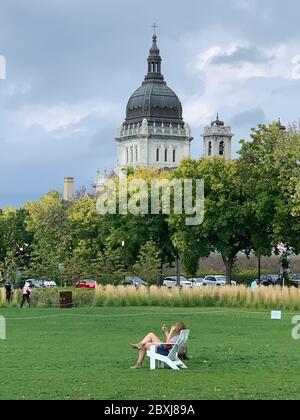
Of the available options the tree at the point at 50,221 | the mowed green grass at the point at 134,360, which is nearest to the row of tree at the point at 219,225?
the tree at the point at 50,221

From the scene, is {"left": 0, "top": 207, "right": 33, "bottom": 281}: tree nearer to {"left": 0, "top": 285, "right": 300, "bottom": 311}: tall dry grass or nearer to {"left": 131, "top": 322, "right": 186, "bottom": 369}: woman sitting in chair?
{"left": 0, "top": 285, "right": 300, "bottom": 311}: tall dry grass

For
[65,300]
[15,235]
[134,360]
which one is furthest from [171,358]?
[15,235]

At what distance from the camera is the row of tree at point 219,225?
217ft

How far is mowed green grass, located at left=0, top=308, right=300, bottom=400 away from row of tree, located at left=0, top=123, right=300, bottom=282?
26.2 metres

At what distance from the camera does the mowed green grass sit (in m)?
19.8

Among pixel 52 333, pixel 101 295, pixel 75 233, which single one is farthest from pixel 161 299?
pixel 75 233

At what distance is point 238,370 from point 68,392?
4541 millimetres

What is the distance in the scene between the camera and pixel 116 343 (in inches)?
1158

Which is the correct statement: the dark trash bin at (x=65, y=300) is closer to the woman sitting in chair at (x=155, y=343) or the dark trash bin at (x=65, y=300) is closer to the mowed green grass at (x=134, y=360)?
the mowed green grass at (x=134, y=360)

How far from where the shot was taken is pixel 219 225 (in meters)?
72.9

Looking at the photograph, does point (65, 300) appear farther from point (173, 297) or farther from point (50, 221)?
point (50, 221)

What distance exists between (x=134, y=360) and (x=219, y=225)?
48305mm

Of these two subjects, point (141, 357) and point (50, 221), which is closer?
point (141, 357)

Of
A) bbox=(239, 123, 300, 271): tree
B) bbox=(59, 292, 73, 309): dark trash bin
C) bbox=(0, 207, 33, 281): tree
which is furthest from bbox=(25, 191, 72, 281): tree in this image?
bbox=(59, 292, 73, 309): dark trash bin
